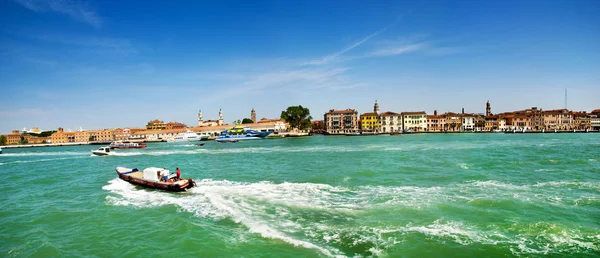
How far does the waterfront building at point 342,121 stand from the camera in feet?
344

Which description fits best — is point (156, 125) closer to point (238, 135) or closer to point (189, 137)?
point (189, 137)

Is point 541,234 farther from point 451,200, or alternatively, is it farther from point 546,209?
point 451,200

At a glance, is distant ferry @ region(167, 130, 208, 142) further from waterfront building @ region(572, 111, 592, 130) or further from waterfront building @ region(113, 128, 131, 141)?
waterfront building @ region(572, 111, 592, 130)

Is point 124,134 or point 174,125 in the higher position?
point 174,125

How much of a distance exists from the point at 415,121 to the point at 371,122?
544 inches

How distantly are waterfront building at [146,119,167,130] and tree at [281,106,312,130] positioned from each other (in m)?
55.7

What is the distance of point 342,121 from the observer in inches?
4178

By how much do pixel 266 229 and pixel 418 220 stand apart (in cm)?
461

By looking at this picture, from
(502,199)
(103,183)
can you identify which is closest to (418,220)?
(502,199)

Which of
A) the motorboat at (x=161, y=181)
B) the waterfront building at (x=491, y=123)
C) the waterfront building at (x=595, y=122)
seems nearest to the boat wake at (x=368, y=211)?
the motorboat at (x=161, y=181)

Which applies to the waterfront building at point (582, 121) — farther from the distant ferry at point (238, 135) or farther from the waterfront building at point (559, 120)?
the distant ferry at point (238, 135)

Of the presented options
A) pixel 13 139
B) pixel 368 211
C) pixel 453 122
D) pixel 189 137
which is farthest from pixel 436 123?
pixel 13 139

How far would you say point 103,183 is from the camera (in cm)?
1925

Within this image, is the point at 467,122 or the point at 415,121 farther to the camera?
the point at 415,121
